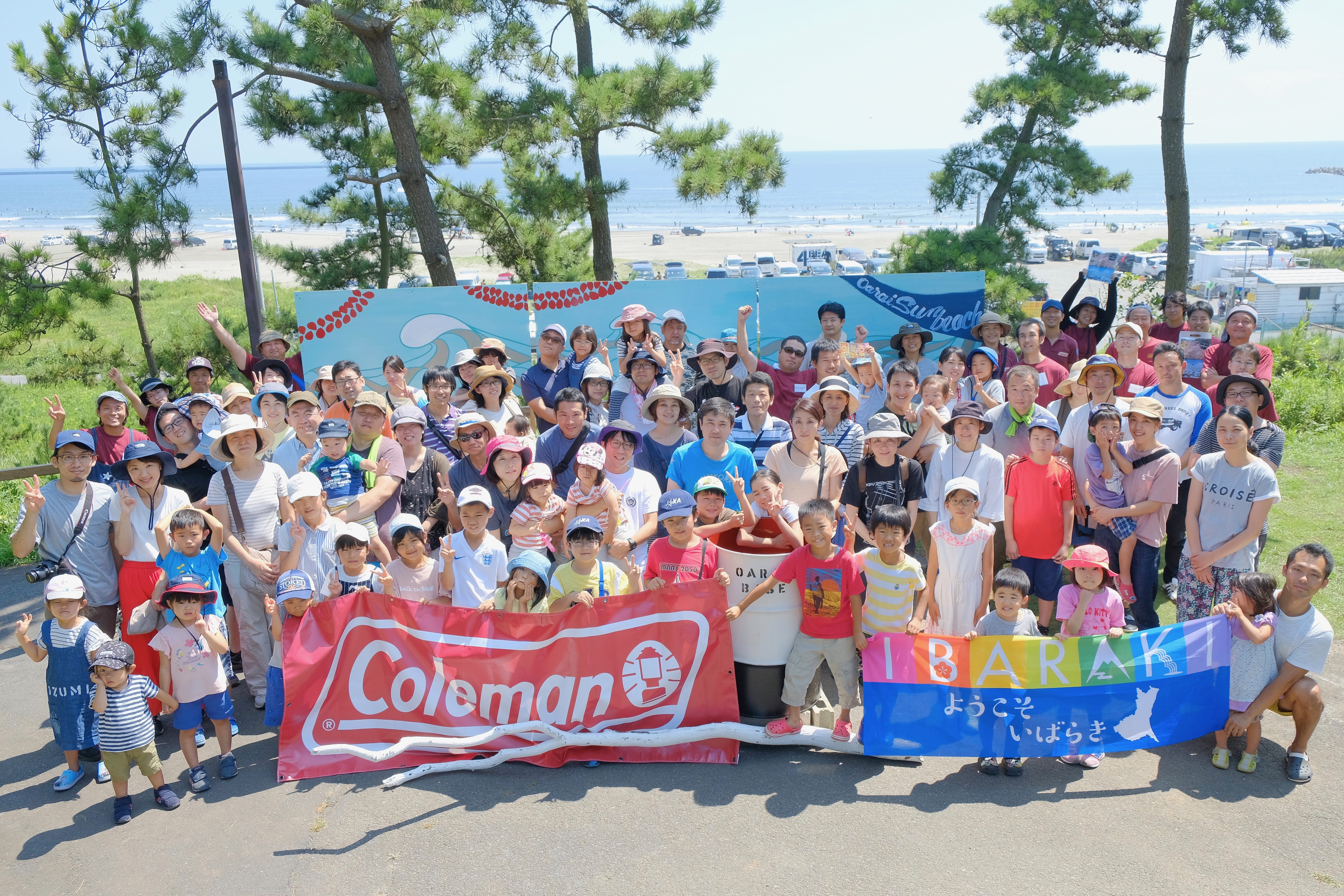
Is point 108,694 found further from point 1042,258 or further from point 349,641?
point 1042,258

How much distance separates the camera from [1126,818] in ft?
15.1

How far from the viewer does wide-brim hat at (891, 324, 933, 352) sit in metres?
8.34

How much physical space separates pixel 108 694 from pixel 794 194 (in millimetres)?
152708

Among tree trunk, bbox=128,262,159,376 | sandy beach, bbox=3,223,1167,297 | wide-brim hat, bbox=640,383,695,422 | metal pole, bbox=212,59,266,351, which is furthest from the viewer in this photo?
sandy beach, bbox=3,223,1167,297

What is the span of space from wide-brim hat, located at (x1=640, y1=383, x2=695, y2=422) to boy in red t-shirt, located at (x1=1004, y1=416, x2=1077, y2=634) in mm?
2330

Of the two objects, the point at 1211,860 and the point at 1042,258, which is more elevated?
the point at 1042,258

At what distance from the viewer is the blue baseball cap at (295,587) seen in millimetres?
5441

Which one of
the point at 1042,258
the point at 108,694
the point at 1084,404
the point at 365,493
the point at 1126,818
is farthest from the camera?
the point at 1042,258

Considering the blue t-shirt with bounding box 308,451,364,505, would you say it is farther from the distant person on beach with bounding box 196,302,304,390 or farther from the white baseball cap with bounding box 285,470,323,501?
the distant person on beach with bounding box 196,302,304,390

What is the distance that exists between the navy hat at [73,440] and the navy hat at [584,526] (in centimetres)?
324

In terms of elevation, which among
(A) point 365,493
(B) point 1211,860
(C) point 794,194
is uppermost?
(C) point 794,194

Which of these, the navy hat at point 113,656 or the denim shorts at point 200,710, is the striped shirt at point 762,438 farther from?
the navy hat at point 113,656

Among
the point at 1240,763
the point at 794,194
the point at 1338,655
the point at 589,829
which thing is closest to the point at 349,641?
the point at 589,829

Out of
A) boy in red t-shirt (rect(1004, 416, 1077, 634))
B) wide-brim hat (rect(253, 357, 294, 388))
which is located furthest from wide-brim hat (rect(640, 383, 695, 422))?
wide-brim hat (rect(253, 357, 294, 388))
